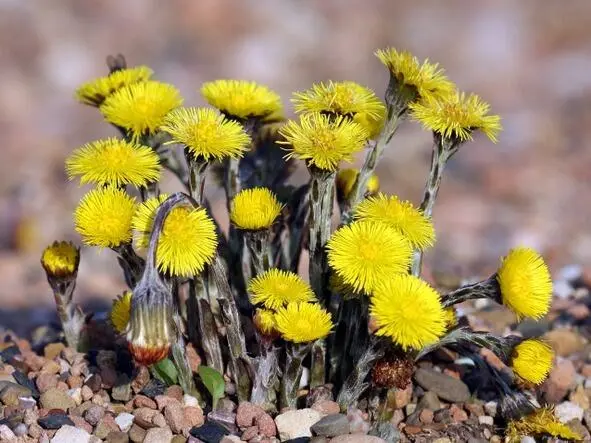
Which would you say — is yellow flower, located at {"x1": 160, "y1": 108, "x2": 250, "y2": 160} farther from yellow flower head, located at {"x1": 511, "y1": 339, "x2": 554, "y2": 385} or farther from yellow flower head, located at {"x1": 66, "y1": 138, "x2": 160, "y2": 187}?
yellow flower head, located at {"x1": 511, "y1": 339, "x2": 554, "y2": 385}

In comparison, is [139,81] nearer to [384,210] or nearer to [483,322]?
[384,210]

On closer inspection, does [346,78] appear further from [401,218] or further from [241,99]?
[401,218]

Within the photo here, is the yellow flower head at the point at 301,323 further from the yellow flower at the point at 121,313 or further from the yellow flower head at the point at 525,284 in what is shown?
the yellow flower at the point at 121,313

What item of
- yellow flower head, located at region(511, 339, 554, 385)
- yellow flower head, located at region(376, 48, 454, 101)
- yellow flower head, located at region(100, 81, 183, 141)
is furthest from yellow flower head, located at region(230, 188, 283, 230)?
yellow flower head, located at region(511, 339, 554, 385)

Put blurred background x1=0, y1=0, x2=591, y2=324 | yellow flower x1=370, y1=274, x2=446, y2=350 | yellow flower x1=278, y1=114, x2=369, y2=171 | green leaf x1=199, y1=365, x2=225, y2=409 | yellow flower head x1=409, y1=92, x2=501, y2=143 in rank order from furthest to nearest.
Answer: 1. blurred background x1=0, y1=0, x2=591, y2=324
2. green leaf x1=199, y1=365, x2=225, y2=409
3. yellow flower head x1=409, y1=92, x2=501, y2=143
4. yellow flower x1=278, y1=114, x2=369, y2=171
5. yellow flower x1=370, y1=274, x2=446, y2=350

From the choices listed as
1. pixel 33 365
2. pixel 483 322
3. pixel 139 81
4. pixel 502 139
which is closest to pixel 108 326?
pixel 33 365
